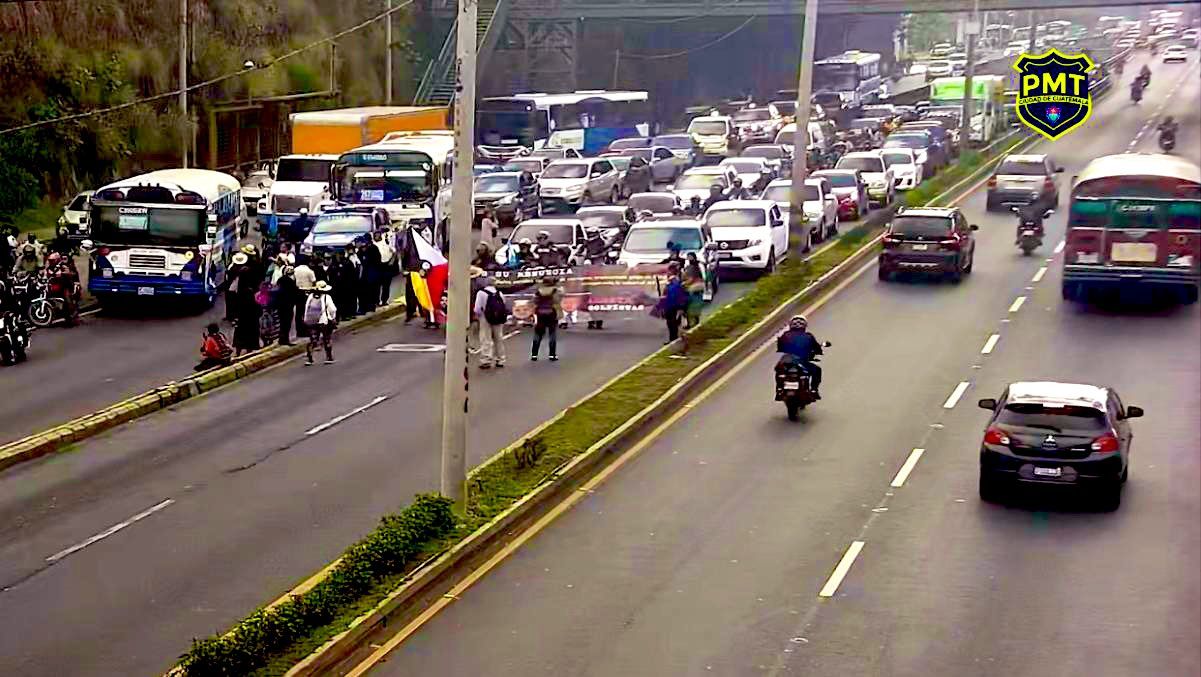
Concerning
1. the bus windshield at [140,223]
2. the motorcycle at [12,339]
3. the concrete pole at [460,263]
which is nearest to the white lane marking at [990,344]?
the concrete pole at [460,263]

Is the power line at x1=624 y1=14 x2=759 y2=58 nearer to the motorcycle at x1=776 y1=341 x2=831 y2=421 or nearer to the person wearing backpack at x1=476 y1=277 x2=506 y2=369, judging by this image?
the person wearing backpack at x1=476 y1=277 x2=506 y2=369

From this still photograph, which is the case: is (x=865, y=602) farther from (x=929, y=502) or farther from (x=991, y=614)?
(x=929, y=502)

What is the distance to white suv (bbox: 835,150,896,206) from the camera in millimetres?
52500

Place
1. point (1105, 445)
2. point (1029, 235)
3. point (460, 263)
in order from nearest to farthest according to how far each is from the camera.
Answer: point (460, 263) → point (1105, 445) → point (1029, 235)

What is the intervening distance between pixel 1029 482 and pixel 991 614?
3958 mm

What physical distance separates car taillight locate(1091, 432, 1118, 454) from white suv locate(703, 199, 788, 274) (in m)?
18.5

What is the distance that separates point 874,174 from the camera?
174 ft

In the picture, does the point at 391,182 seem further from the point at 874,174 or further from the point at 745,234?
the point at 874,174

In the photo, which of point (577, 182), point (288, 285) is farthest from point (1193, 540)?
point (577, 182)

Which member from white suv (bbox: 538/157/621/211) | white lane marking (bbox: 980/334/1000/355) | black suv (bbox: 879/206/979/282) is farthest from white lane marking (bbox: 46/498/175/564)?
white suv (bbox: 538/157/621/211)

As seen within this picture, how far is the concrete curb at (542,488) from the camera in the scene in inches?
583

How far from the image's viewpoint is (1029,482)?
1970cm

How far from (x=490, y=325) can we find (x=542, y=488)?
9118 millimetres

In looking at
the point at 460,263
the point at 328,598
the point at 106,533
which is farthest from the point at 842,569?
the point at 106,533
